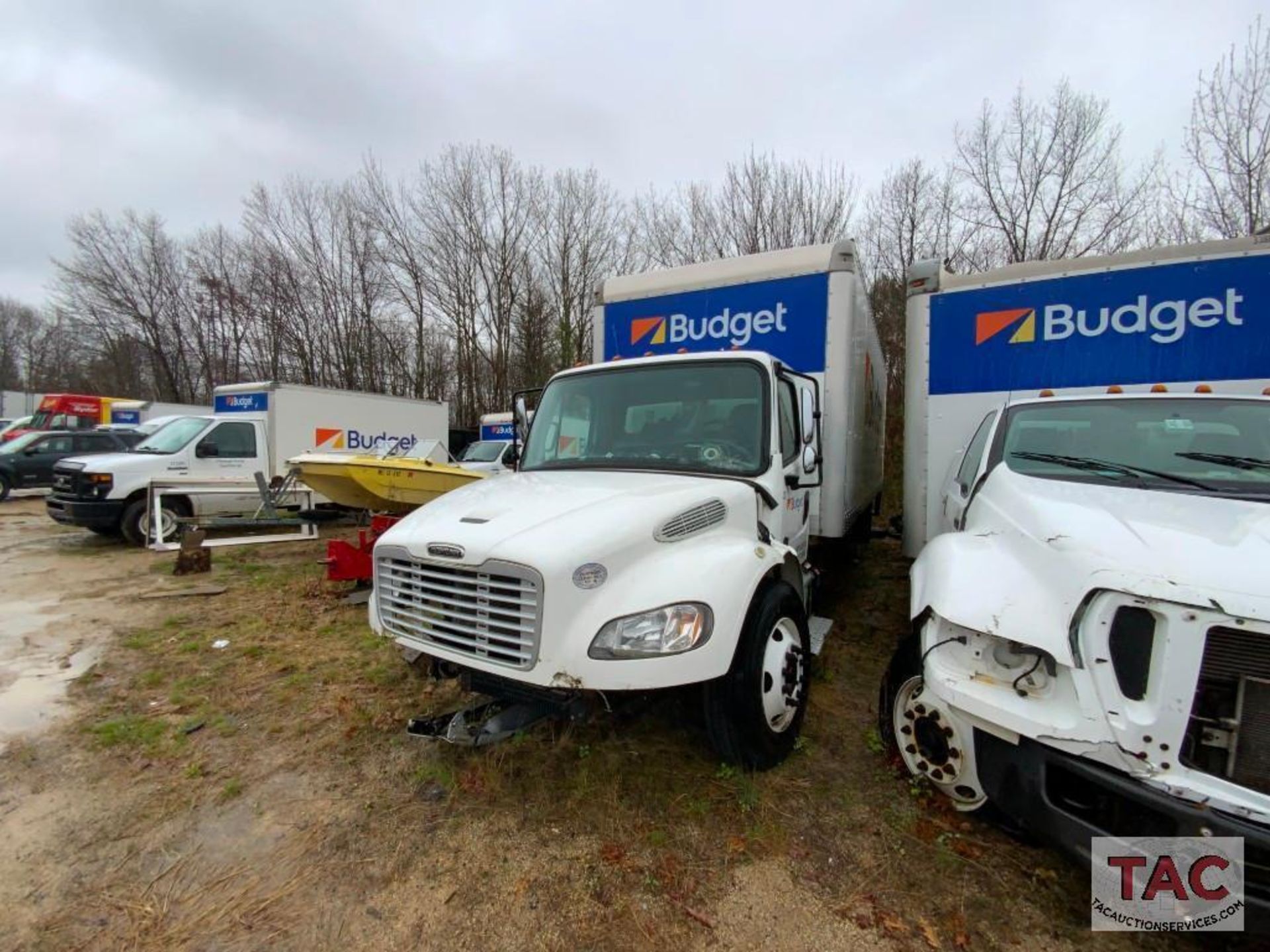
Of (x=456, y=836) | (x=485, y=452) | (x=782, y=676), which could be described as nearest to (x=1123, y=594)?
(x=782, y=676)

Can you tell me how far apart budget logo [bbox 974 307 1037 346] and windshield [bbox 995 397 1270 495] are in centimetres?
129

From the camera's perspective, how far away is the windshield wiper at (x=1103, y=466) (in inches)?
104

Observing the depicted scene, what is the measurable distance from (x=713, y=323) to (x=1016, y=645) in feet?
11.9

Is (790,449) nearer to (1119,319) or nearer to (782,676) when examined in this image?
(782,676)

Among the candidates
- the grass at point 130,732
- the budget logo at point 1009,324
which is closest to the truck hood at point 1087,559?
the budget logo at point 1009,324

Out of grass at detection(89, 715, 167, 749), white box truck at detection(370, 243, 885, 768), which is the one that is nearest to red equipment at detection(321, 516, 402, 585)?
grass at detection(89, 715, 167, 749)

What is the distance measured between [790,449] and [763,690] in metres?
1.56

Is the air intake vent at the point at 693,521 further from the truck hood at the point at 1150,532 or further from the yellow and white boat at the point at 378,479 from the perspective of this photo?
the yellow and white boat at the point at 378,479

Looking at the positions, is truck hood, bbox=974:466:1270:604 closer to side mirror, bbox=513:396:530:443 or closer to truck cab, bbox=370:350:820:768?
truck cab, bbox=370:350:820:768

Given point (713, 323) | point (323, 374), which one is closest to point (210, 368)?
point (323, 374)

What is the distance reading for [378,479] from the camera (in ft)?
23.5

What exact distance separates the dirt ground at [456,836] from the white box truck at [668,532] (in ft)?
1.12

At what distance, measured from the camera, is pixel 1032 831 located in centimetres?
204

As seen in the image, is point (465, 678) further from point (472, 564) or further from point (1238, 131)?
point (1238, 131)
